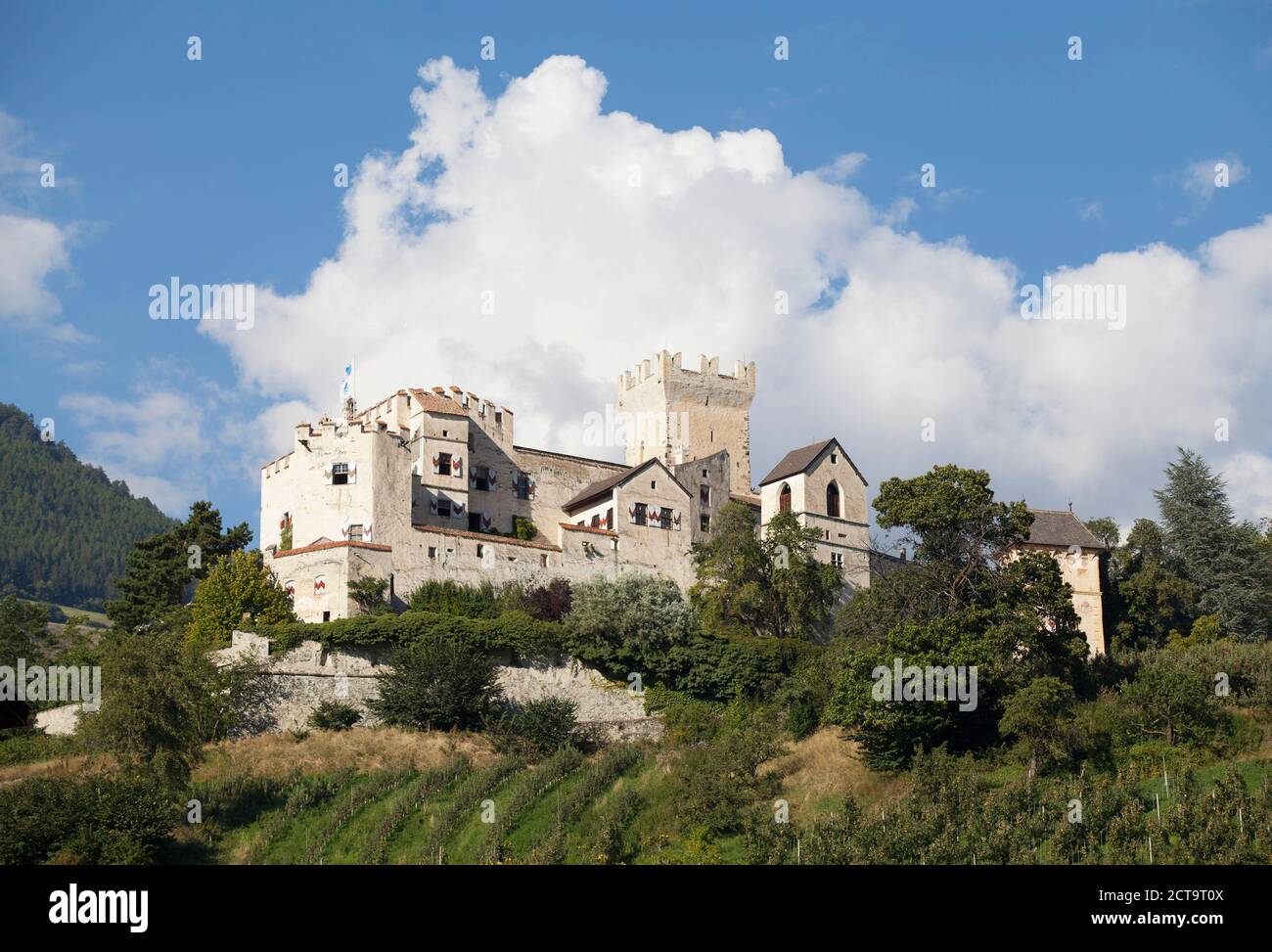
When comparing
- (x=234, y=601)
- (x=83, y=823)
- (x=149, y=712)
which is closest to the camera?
(x=83, y=823)

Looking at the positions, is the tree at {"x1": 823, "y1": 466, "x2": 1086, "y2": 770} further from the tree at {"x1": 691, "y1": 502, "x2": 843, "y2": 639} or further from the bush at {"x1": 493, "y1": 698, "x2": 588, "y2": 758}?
the bush at {"x1": 493, "y1": 698, "x2": 588, "y2": 758}

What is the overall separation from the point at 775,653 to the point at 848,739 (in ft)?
24.7

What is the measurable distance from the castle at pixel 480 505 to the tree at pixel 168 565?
215cm

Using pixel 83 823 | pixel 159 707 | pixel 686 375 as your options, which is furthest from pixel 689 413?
pixel 83 823

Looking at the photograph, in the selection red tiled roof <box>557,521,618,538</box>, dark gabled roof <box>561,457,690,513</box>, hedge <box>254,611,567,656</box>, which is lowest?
hedge <box>254,611,567,656</box>

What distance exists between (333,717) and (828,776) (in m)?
16.4

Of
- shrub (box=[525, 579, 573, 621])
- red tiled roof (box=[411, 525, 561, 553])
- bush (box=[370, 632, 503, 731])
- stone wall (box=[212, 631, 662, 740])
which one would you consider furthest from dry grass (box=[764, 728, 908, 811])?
red tiled roof (box=[411, 525, 561, 553])

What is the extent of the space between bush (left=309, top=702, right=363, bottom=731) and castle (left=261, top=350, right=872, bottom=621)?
470 cm

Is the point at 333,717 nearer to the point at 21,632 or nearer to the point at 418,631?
the point at 418,631

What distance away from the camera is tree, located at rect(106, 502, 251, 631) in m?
58.2

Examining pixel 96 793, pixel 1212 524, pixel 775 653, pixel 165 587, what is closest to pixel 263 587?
pixel 165 587

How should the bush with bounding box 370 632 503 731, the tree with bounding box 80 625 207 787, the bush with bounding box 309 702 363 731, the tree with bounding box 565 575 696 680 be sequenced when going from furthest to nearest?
the tree with bounding box 565 575 696 680, the bush with bounding box 370 632 503 731, the bush with bounding box 309 702 363 731, the tree with bounding box 80 625 207 787

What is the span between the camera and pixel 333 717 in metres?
49.4

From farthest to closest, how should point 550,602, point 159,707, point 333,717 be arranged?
point 550,602
point 333,717
point 159,707
